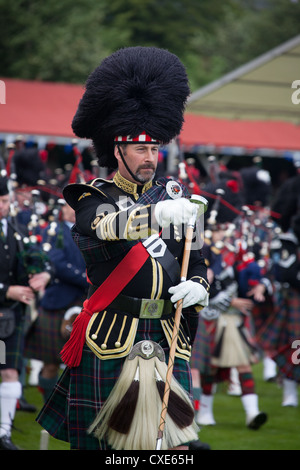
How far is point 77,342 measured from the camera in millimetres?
3975

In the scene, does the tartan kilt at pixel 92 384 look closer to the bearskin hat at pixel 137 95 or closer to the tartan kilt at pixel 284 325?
the bearskin hat at pixel 137 95

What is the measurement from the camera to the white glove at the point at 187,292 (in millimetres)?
3768

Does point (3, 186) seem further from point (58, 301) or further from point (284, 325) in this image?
point (284, 325)

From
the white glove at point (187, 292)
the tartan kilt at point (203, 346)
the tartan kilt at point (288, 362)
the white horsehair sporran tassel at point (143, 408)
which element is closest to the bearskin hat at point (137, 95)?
the white glove at point (187, 292)

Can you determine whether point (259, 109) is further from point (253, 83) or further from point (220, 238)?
point (220, 238)

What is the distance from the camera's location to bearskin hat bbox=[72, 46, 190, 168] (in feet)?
13.3

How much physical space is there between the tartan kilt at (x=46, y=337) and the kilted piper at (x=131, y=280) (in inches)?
126

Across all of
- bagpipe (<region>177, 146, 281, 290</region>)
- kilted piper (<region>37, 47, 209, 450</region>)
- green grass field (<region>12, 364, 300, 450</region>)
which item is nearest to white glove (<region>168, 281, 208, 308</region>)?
kilted piper (<region>37, 47, 209, 450</region>)

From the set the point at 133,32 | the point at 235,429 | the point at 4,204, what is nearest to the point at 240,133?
the point at 235,429

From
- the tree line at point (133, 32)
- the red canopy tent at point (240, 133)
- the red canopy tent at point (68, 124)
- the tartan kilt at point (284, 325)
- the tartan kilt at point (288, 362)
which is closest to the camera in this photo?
the tartan kilt at point (288, 362)

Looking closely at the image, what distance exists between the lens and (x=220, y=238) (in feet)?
23.7

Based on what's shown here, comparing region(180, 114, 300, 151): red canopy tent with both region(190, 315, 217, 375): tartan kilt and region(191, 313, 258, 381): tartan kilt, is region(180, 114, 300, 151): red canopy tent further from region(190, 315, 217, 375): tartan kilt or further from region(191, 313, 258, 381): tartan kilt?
region(190, 315, 217, 375): tartan kilt

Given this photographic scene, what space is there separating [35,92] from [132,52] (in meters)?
18.0

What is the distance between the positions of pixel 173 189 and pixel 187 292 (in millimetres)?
521
